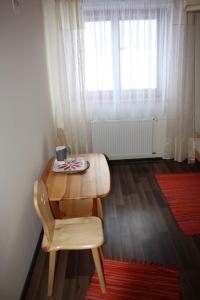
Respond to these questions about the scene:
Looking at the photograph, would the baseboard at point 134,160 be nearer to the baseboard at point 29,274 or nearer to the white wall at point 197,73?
the white wall at point 197,73

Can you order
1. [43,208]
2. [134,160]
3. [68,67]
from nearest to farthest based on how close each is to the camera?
[43,208] → [68,67] → [134,160]

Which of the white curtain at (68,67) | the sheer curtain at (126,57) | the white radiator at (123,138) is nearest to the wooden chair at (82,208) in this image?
the white curtain at (68,67)

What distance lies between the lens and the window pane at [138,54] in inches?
140

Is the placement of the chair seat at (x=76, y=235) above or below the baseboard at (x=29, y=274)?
above

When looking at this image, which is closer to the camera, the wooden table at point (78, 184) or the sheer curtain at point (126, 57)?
the wooden table at point (78, 184)

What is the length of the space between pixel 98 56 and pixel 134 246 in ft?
8.27

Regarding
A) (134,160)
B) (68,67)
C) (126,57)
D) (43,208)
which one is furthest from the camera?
(134,160)

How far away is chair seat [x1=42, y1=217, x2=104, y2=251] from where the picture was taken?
1828mm

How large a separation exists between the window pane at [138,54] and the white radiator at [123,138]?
56cm

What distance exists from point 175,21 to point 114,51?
0.90 metres

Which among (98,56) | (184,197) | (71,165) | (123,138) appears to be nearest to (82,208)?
(71,165)

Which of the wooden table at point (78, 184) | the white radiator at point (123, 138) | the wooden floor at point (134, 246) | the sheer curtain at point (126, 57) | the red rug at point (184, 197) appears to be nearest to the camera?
the wooden table at point (78, 184)

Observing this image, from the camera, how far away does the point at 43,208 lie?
5.79ft

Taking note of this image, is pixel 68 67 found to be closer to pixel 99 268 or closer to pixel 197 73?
pixel 197 73
